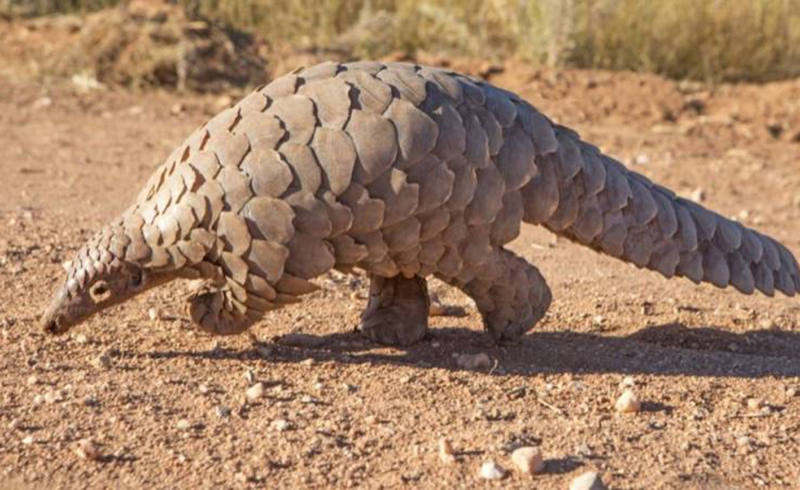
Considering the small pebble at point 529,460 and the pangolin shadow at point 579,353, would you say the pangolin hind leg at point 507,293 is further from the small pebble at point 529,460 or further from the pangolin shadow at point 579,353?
the small pebble at point 529,460

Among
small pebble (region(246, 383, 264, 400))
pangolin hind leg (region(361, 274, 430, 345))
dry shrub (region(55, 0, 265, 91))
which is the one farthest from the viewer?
dry shrub (region(55, 0, 265, 91))

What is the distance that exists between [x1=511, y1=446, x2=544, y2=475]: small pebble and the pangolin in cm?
88

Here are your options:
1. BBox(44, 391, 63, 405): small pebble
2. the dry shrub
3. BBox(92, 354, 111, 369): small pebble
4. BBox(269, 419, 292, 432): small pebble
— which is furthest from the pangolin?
the dry shrub

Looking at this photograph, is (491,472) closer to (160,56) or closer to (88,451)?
(88,451)

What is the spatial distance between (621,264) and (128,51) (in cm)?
561

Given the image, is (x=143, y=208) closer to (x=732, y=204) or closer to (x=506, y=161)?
(x=506, y=161)

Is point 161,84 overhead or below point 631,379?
below

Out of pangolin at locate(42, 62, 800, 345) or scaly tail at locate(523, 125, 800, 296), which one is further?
scaly tail at locate(523, 125, 800, 296)

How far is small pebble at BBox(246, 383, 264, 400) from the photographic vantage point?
14.4 ft

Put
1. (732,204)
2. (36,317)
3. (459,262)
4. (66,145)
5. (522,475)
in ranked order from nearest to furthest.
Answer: (522,475) → (459,262) → (36,317) → (732,204) → (66,145)

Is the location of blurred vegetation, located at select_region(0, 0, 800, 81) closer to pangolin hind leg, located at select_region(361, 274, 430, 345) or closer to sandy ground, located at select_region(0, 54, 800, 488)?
sandy ground, located at select_region(0, 54, 800, 488)

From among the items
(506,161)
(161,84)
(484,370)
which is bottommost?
(161,84)

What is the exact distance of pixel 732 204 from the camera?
8.62m

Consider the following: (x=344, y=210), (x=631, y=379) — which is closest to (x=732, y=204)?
(x=631, y=379)
